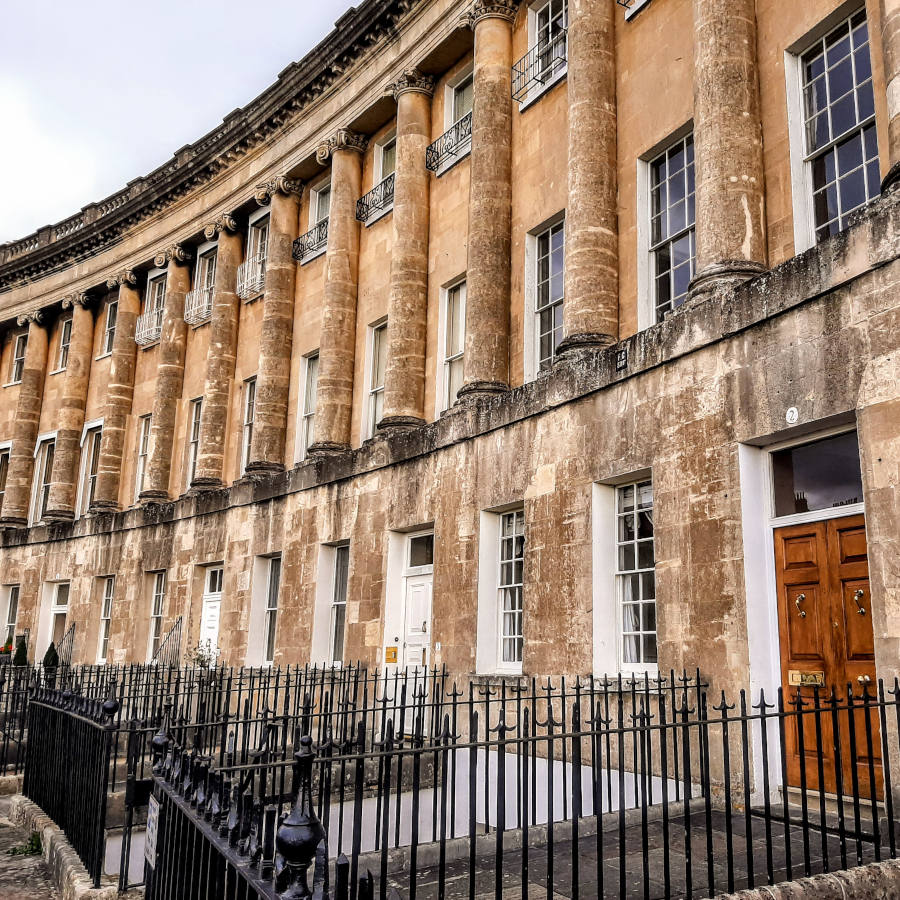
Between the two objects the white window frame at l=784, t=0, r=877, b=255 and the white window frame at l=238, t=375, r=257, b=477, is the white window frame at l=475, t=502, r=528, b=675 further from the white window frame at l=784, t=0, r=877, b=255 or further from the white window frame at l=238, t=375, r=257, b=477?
the white window frame at l=238, t=375, r=257, b=477

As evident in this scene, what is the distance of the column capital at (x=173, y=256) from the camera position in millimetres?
23781

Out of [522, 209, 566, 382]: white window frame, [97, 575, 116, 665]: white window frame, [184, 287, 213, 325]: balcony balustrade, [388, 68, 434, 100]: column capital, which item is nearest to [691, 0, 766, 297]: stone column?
[522, 209, 566, 382]: white window frame

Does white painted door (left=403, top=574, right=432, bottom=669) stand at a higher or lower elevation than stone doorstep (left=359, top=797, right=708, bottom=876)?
higher

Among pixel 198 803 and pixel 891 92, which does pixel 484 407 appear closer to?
pixel 891 92

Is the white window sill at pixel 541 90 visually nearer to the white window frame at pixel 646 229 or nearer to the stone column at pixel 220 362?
the white window frame at pixel 646 229

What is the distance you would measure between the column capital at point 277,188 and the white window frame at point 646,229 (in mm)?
10736

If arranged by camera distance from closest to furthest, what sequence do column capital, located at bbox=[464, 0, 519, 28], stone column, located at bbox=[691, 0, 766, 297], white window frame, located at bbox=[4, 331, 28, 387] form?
stone column, located at bbox=[691, 0, 766, 297], column capital, located at bbox=[464, 0, 519, 28], white window frame, located at bbox=[4, 331, 28, 387]

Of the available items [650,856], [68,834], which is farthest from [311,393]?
[650,856]

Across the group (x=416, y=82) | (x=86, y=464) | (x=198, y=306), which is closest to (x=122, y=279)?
(x=198, y=306)

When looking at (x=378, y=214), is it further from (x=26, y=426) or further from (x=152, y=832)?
(x=26, y=426)

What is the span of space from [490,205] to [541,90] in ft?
6.38

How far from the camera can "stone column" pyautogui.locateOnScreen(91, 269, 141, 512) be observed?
24281 millimetres

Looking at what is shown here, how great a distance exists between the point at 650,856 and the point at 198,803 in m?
3.62

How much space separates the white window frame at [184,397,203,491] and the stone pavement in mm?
14407
